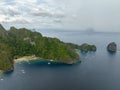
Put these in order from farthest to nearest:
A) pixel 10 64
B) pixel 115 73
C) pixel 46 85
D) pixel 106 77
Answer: pixel 10 64 < pixel 115 73 < pixel 106 77 < pixel 46 85

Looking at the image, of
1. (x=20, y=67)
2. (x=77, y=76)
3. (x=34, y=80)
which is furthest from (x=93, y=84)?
(x=20, y=67)

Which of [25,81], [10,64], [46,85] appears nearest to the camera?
[46,85]

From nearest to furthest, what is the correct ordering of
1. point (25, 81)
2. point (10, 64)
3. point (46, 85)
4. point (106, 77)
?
point (46, 85)
point (25, 81)
point (106, 77)
point (10, 64)

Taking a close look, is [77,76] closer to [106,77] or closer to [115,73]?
[106,77]

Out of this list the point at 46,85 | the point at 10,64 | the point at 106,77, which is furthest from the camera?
the point at 10,64

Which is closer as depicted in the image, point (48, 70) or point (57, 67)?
point (48, 70)

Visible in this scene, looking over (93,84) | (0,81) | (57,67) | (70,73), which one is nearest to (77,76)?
(70,73)

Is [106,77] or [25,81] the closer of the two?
[25,81]

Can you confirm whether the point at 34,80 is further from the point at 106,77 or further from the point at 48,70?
the point at 106,77

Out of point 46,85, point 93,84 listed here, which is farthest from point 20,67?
point 93,84
